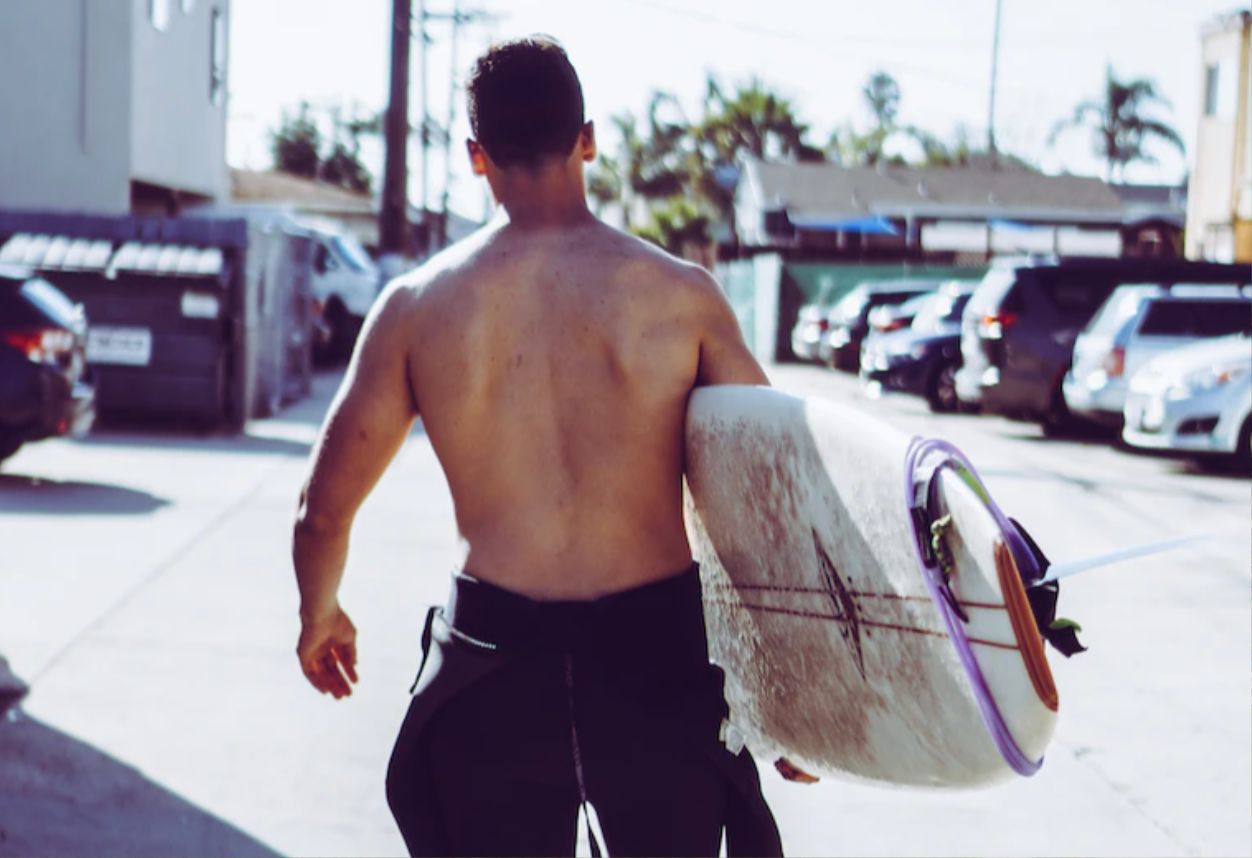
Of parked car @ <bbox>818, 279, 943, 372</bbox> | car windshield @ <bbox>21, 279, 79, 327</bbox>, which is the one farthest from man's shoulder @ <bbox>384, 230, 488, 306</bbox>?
parked car @ <bbox>818, 279, 943, 372</bbox>

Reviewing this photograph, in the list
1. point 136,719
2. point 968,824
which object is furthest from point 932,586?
point 136,719

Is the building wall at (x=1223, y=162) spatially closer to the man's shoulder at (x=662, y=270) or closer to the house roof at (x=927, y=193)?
the house roof at (x=927, y=193)

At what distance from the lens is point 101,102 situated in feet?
73.4

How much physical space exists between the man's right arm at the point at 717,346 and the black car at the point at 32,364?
897cm

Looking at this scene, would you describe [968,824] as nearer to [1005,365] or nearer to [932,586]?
[932,586]

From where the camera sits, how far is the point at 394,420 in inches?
109

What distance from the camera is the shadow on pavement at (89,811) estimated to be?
4707 millimetres

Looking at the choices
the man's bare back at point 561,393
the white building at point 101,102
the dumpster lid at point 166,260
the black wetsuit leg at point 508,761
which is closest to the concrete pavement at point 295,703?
the man's bare back at point 561,393

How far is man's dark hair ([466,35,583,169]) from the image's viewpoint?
2691 mm

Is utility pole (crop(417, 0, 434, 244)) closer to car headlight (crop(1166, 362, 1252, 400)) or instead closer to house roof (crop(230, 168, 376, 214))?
house roof (crop(230, 168, 376, 214))

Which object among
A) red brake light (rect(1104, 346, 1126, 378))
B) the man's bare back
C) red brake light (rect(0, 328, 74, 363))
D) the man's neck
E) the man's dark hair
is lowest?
red brake light (rect(1104, 346, 1126, 378))

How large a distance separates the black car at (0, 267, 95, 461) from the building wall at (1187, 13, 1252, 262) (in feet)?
89.3

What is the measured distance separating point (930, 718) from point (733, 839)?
0.37m

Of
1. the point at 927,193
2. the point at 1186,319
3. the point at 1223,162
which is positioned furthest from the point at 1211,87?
the point at 927,193
